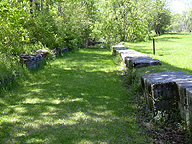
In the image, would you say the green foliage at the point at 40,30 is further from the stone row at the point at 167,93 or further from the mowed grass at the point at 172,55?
the stone row at the point at 167,93

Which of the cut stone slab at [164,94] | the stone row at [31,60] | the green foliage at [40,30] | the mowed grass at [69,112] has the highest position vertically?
the green foliage at [40,30]

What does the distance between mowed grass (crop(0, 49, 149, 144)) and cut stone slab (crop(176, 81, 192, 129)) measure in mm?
762

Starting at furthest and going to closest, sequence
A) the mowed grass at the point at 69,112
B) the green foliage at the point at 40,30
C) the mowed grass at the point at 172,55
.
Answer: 1. the green foliage at the point at 40,30
2. the mowed grass at the point at 172,55
3. the mowed grass at the point at 69,112

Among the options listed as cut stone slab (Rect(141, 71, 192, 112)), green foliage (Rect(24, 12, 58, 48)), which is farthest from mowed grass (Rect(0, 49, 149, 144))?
green foliage (Rect(24, 12, 58, 48))

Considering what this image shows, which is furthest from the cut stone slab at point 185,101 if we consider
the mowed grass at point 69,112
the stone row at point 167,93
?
the mowed grass at point 69,112

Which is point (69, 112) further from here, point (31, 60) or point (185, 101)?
point (31, 60)

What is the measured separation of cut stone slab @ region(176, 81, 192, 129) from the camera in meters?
3.24

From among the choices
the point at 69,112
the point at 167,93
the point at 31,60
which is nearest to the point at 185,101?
the point at 167,93

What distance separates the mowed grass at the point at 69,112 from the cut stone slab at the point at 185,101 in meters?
0.76

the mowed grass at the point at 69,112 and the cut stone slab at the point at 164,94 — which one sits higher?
the cut stone slab at the point at 164,94

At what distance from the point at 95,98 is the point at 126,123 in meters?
1.72

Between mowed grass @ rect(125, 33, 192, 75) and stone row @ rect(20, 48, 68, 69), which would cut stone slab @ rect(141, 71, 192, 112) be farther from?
stone row @ rect(20, 48, 68, 69)

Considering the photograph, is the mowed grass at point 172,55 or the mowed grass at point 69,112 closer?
the mowed grass at point 69,112

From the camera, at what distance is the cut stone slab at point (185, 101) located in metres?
3.24
